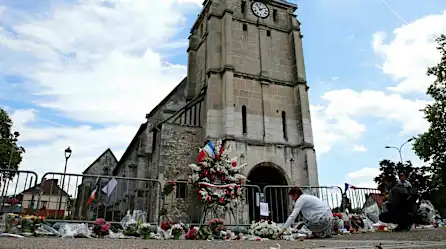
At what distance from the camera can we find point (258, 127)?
787 inches

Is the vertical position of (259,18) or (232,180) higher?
(259,18)

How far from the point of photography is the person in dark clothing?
8.45m

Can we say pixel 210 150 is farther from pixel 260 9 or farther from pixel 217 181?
pixel 260 9

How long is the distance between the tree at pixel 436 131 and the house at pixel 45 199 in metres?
21.9

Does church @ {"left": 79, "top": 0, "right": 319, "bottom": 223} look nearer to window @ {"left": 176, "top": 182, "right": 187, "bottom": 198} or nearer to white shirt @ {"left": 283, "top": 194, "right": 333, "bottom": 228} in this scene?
window @ {"left": 176, "top": 182, "right": 187, "bottom": 198}

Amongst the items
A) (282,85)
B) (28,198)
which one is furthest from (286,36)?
(28,198)

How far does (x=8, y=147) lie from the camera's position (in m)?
26.3

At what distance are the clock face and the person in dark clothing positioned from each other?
17864mm

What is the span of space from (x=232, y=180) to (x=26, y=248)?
28.2ft

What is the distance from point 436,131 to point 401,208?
54.9 ft

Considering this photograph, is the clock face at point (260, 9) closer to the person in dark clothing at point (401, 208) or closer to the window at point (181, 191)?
the window at point (181, 191)

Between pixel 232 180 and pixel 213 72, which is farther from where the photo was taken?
pixel 213 72

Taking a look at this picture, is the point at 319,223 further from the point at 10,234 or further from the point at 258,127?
the point at 258,127

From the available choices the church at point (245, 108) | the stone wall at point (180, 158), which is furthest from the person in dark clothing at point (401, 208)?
the stone wall at point (180, 158)
